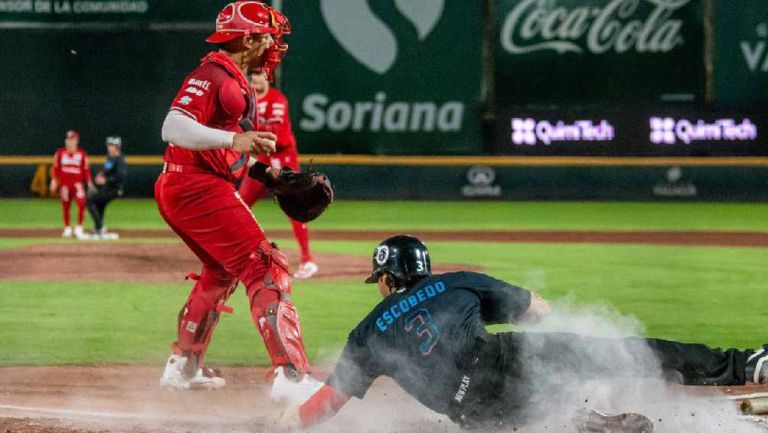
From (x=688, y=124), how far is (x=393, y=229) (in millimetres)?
6054

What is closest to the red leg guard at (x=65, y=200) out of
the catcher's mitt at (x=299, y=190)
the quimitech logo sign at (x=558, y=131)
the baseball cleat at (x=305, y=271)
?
the baseball cleat at (x=305, y=271)

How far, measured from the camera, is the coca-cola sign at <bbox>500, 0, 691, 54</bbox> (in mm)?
21234

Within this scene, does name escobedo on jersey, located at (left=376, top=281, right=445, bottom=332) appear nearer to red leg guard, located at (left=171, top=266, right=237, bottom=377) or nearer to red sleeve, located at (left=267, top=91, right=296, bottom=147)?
red leg guard, located at (left=171, top=266, right=237, bottom=377)

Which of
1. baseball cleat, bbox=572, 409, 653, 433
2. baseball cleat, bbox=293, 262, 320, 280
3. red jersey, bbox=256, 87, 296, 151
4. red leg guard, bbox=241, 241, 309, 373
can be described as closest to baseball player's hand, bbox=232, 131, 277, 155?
red leg guard, bbox=241, 241, 309, 373

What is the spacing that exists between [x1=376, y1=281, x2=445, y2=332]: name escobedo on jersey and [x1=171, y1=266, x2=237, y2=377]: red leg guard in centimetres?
174

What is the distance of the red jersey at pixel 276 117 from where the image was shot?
40.2 feet

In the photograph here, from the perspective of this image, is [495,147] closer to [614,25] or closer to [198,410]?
[614,25]

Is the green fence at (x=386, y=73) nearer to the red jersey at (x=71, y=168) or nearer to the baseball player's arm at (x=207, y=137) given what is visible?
the red jersey at (x=71, y=168)

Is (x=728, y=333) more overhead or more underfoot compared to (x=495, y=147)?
more overhead

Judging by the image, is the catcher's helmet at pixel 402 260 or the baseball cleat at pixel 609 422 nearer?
the baseball cleat at pixel 609 422

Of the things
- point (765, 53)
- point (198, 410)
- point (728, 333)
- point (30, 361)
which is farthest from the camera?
point (765, 53)

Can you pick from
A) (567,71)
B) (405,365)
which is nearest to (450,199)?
(567,71)

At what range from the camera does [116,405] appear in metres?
6.79

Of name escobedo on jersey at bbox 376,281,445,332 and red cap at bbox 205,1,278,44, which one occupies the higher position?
red cap at bbox 205,1,278,44
